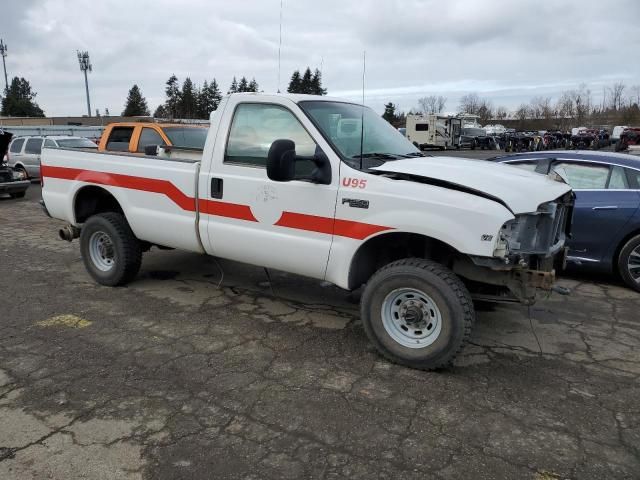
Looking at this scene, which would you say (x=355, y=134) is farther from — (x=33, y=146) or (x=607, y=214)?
(x=33, y=146)

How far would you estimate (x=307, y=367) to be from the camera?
4.05 meters

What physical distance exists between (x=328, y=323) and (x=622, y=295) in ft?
11.4

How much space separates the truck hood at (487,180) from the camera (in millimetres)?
3663

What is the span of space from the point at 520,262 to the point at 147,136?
26.9 ft

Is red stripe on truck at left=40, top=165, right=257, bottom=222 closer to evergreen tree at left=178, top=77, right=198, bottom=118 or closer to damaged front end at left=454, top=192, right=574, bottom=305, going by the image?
damaged front end at left=454, top=192, right=574, bottom=305

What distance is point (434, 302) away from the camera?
150 inches

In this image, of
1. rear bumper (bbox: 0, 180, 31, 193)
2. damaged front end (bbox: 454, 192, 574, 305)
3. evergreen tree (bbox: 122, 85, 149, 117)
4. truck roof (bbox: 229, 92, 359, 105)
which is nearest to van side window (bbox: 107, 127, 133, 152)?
rear bumper (bbox: 0, 180, 31, 193)

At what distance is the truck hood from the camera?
3.66m

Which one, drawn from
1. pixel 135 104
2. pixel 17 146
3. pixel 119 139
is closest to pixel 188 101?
pixel 135 104

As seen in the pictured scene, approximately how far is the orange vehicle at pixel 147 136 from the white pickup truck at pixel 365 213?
176 inches

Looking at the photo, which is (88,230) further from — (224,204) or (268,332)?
(268,332)

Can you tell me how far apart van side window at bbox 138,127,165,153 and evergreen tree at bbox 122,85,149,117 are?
7526cm

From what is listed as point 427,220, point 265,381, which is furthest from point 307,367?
point 427,220

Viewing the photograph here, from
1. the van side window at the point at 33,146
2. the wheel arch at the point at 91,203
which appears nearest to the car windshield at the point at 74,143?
the van side window at the point at 33,146
